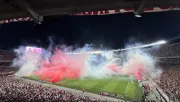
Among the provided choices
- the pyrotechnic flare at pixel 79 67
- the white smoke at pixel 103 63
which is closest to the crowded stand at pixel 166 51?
the white smoke at pixel 103 63

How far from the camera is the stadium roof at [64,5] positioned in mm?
6645

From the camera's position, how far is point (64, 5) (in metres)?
7.20

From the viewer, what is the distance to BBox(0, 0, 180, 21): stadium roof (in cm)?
664

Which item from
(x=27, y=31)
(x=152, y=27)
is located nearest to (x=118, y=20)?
(x=152, y=27)

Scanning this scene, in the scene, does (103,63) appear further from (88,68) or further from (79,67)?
(79,67)

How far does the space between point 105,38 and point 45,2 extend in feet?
208

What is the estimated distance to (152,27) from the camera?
179 ft

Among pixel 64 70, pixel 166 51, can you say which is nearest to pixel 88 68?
pixel 64 70

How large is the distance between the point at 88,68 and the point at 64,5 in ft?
158

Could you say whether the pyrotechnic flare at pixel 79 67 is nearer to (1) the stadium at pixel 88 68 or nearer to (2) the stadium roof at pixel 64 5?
(1) the stadium at pixel 88 68

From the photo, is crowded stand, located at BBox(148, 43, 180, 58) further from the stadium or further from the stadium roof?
the stadium roof

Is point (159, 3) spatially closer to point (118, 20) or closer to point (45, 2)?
point (45, 2)

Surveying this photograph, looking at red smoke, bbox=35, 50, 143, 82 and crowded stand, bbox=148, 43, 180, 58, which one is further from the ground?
crowded stand, bbox=148, 43, 180, 58

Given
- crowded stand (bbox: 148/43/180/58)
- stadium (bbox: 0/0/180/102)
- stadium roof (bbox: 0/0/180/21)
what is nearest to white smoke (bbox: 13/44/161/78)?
stadium (bbox: 0/0/180/102)
